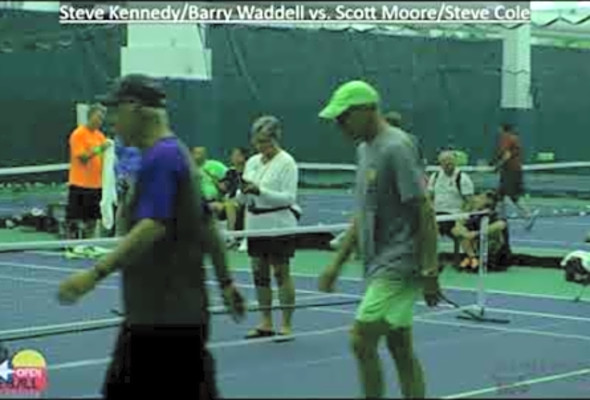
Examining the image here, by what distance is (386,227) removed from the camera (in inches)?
279

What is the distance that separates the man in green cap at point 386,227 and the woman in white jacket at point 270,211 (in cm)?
407

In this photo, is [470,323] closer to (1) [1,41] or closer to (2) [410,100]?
(1) [1,41]

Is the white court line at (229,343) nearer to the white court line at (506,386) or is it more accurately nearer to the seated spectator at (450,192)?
the white court line at (506,386)

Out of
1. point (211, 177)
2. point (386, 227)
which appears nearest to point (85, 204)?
point (211, 177)

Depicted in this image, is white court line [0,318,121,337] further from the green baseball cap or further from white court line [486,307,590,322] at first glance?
the green baseball cap

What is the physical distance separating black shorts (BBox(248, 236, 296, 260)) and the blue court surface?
0.68m

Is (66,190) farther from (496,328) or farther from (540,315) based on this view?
(496,328)

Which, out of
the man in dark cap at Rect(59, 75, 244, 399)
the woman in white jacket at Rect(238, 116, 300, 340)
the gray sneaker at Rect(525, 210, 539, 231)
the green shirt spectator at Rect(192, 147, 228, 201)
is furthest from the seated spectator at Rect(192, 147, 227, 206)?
the man in dark cap at Rect(59, 75, 244, 399)

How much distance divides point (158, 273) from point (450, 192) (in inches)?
481

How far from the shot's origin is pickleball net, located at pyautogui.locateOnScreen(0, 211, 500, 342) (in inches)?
432

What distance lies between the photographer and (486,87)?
23469mm

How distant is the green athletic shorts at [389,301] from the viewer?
7062 mm

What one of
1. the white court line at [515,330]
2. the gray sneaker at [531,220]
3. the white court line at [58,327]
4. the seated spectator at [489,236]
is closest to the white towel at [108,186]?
the seated spectator at [489,236]

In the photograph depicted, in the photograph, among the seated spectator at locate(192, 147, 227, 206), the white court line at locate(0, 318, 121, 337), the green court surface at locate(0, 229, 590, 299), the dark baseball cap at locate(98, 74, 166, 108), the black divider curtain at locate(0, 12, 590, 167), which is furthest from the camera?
the black divider curtain at locate(0, 12, 590, 167)
